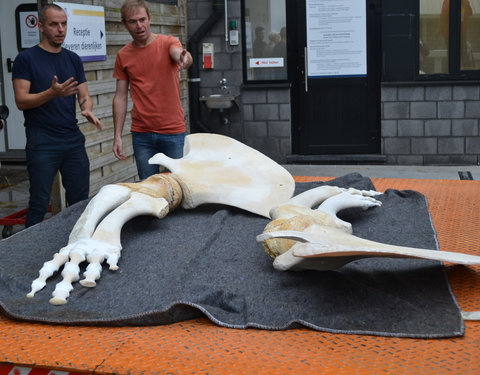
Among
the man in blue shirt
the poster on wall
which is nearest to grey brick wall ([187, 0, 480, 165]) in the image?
the poster on wall

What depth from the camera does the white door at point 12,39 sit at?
779cm

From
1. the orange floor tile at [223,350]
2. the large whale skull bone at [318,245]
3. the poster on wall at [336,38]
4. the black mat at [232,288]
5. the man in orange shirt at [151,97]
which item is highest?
the poster on wall at [336,38]

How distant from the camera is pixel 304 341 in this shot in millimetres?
1597

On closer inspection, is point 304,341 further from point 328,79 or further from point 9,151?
point 9,151

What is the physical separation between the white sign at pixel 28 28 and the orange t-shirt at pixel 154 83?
405 centimetres

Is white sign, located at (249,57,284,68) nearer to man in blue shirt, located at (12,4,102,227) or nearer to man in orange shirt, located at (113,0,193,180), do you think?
man in orange shirt, located at (113,0,193,180)

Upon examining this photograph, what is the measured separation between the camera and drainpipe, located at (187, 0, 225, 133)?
752 cm

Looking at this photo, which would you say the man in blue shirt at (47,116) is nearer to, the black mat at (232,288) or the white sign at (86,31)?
the white sign at (86,31)

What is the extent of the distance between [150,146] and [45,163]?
0.66m

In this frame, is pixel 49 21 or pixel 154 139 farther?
pixel 154 139

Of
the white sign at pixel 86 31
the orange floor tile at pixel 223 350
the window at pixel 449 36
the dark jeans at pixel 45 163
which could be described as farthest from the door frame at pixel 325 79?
the orange floor tile at pixel 223 350

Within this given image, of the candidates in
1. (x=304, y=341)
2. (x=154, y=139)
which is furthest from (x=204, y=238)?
(x=154, y=139)

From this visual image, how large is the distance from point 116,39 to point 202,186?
3.51 m

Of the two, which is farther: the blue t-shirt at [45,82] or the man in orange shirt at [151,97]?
the man in orange shirt at [151,97]
